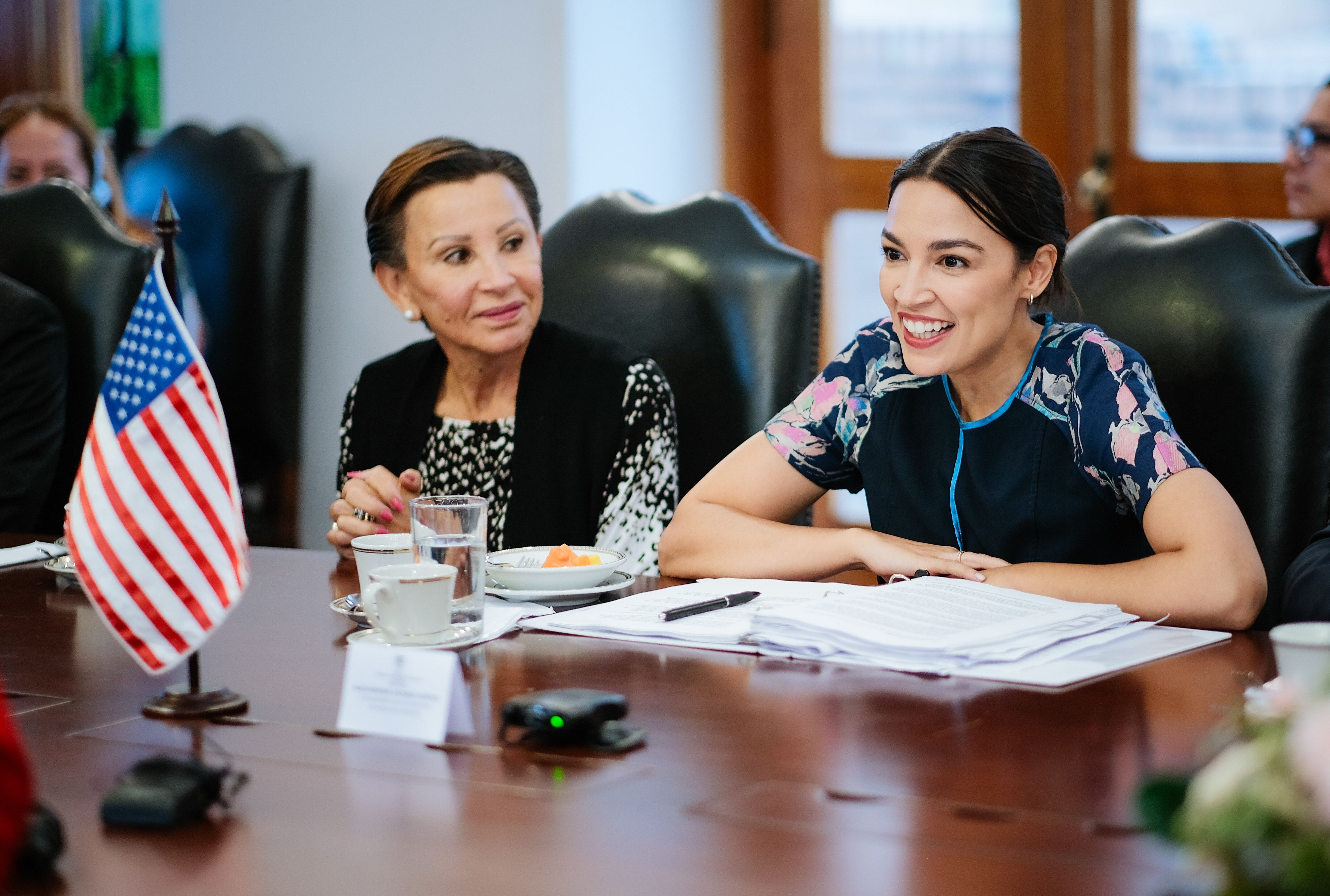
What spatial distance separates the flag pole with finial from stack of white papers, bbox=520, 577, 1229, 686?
0.33m

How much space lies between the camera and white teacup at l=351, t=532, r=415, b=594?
154 cm

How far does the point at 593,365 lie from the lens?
218cm

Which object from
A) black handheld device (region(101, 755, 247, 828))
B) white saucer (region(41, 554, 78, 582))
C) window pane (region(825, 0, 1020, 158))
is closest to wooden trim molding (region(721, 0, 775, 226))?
window pane (region(825, 0, 1020, 158))

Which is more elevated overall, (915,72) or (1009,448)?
(915,72)

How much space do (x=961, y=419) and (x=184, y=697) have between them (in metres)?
1.05

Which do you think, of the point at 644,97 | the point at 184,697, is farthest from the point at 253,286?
the point at 184,697

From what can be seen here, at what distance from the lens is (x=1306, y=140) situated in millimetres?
3008

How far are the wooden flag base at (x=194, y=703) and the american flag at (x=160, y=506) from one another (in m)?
0.04

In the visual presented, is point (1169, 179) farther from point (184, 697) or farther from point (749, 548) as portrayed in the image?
point (184, 697)

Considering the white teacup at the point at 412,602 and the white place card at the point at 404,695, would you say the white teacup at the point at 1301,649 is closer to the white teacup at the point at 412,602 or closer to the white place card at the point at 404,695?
the white place card at the point at 404,695

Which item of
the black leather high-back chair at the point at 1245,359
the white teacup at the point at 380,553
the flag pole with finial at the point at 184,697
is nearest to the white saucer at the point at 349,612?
the white teacup at the point at 380,553

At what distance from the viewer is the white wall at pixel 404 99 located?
3.46m

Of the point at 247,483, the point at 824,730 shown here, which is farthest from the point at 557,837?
the point at 247,483

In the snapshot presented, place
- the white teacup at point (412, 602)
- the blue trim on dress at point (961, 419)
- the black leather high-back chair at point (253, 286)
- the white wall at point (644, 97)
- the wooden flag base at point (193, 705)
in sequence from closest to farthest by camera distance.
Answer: the wooden flag base at point (193, 705), the white teacup at point (412, 602), the blue trim on dress at point (961, 419), the white wall at point (644, 97), the black leather high-back chair at point (253, 286)
